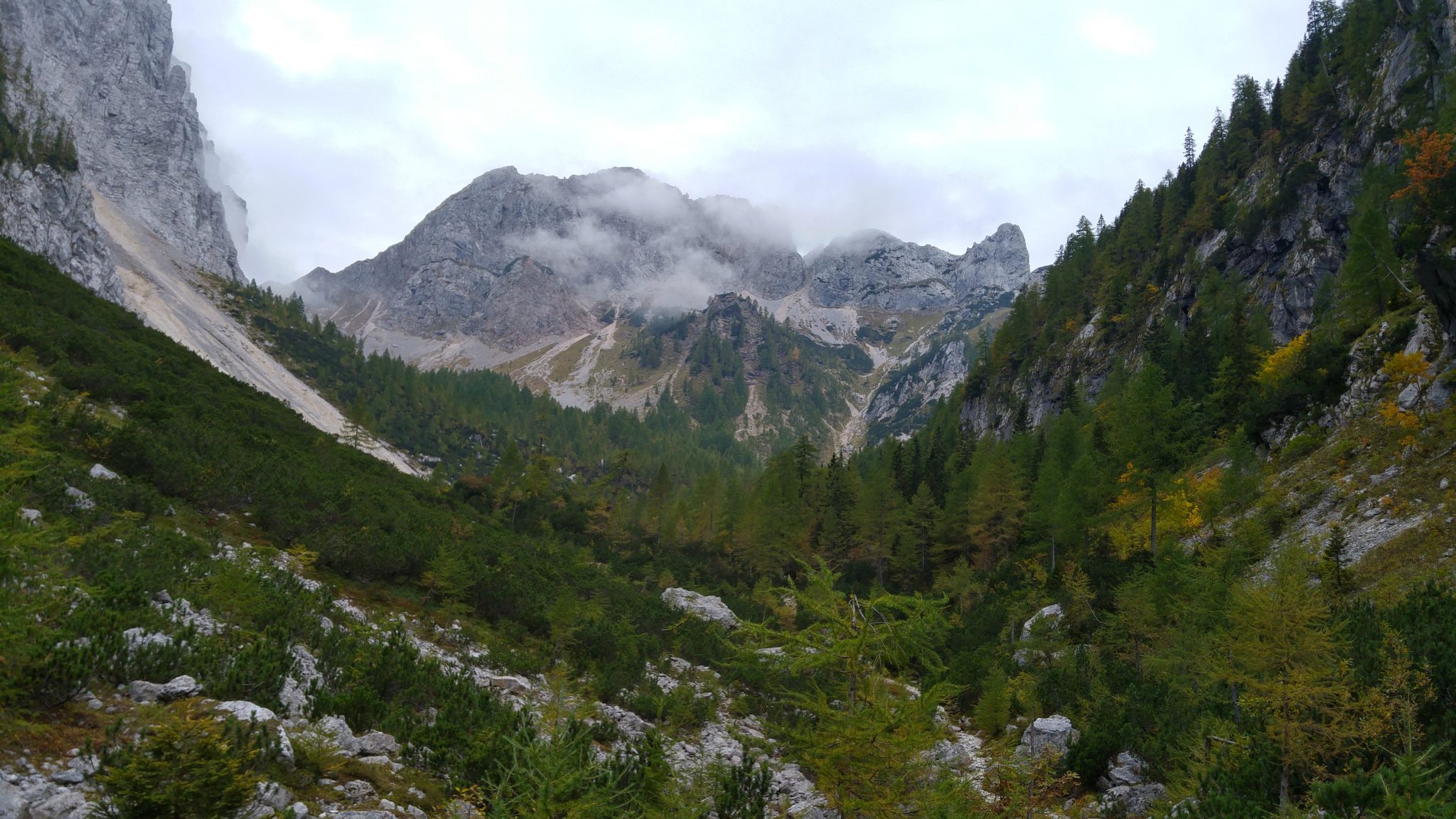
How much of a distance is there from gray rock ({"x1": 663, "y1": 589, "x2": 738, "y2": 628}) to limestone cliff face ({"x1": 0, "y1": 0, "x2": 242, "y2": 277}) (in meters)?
150

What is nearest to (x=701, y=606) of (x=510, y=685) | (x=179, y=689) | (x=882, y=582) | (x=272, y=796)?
(x=882, y=582)

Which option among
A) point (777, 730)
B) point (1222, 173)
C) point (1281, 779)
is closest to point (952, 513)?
point (777, 730)

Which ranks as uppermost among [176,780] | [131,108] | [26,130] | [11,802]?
[131,108]

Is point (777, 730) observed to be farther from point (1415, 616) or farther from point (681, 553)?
point (681, 553)

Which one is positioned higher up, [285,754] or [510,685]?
[285,754]

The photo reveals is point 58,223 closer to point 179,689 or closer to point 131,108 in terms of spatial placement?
point 131,108

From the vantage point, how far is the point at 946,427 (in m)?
81.8

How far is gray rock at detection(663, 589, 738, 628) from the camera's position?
31312 millimetres

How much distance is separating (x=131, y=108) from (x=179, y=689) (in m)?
225

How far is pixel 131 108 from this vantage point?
165625 millimetres

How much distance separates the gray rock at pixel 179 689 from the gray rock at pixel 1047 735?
637 inches

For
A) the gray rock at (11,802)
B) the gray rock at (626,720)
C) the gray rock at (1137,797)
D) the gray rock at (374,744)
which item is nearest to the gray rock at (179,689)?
the gray rock at (374,744)

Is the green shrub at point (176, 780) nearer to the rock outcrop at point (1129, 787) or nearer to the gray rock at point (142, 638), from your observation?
the gray rock at point (142, 638)

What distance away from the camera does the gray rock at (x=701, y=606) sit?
31312mm
